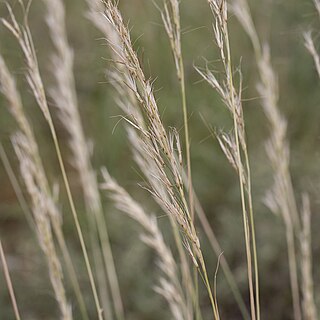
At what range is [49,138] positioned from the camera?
3.82m

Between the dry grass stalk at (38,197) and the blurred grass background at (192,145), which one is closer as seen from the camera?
the dry grass stalk at (38,197)

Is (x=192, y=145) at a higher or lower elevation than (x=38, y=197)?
lower

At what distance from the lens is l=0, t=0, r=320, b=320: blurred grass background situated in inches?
110

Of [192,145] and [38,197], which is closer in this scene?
[38,197]

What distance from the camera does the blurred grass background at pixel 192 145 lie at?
2789 millimetres

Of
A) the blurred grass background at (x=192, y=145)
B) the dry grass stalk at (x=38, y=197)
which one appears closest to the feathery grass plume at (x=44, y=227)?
the dry grass stalk at (x=38, y=197)

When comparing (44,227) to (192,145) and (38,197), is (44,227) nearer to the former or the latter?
(38,197)

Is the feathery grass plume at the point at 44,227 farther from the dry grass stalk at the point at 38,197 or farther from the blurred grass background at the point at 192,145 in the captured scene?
the blurred grass background at the point at 192,145

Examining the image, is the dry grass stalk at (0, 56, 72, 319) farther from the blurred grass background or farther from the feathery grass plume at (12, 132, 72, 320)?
the blurred grass background

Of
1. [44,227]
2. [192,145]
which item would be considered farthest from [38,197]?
[192,145]

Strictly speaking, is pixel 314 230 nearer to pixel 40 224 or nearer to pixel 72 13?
pixel 40 224

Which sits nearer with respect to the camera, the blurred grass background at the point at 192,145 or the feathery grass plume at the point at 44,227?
the feathery grass plume at the point at 44,227

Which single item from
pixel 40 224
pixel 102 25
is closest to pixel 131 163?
pixel 102 25

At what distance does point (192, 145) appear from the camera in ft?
11.2
